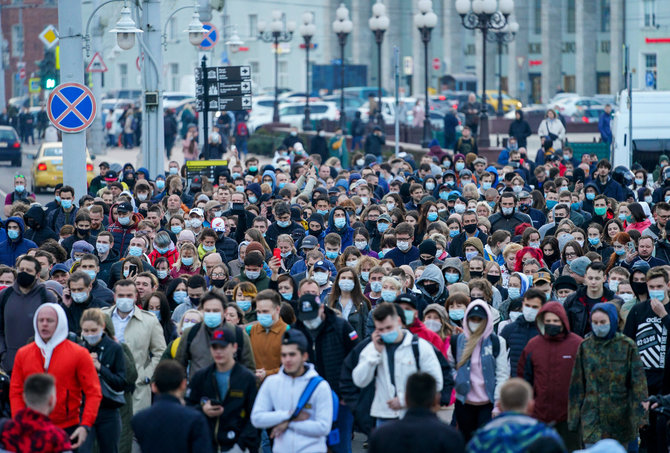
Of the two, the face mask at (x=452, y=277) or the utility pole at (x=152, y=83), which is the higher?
the utility pole at (x=152, y=83)

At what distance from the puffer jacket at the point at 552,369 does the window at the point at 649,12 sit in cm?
6325

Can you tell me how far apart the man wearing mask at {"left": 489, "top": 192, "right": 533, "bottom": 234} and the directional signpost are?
8.51 meters

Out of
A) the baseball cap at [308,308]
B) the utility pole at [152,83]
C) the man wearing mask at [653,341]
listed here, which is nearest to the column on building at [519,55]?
the utility pole at [152,83]

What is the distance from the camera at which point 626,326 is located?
1077 centimetres

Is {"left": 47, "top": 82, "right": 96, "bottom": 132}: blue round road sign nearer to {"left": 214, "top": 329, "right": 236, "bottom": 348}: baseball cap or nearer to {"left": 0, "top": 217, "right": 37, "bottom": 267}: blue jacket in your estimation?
{"left": 0, "top": 217, "right": 37, "bottom": 267}: blue jacket

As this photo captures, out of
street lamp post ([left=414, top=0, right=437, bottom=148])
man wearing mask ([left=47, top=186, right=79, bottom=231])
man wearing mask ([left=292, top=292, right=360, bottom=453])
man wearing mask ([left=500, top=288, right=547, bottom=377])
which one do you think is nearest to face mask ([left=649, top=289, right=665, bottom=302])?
man wearing mask ([left=500, top=288, right=547, bottom=377])

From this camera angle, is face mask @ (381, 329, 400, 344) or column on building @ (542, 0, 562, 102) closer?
face mask @ (381, 329, 400, 344)

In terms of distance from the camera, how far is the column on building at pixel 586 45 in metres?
79.4

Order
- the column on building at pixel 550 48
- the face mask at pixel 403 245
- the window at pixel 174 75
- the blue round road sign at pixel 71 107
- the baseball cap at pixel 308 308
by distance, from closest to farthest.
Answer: the baseball cap at pixel 308 308 → the face mask at pixel 403 245 → the blue round road sign at pixel 71 107 → the column on building at pixel 550 48 → the window at pixel 174 75

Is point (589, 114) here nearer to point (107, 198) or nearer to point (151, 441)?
point (107, 198)

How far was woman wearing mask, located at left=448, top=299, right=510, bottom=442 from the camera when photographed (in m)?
10.1

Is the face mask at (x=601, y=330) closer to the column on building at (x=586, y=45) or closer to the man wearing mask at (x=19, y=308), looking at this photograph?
the man wearing mask at (x=19, y=308)

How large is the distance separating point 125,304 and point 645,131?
1876cm

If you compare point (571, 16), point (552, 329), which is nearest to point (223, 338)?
point (552, 329)
